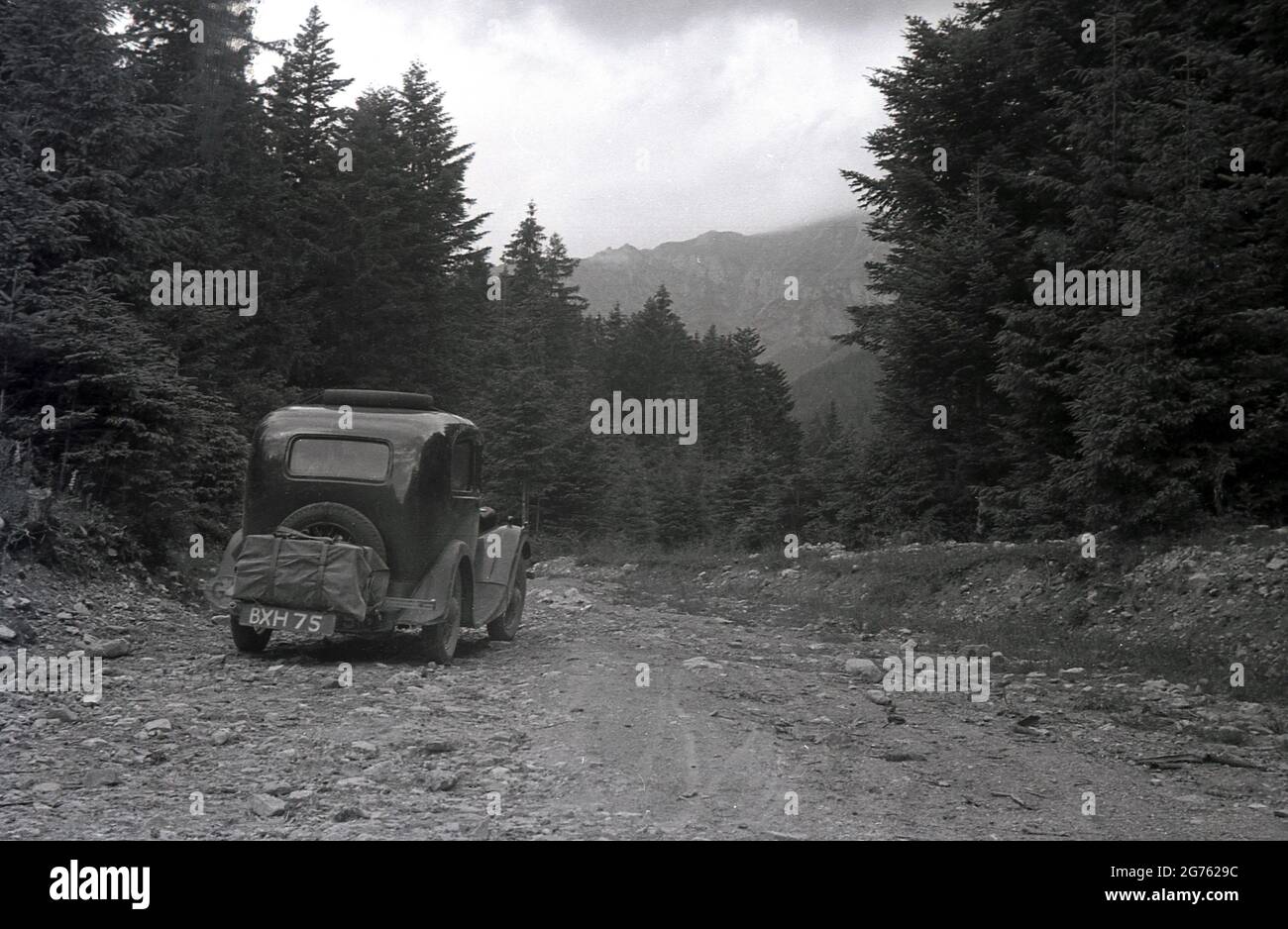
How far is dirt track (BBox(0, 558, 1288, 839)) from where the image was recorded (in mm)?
4828

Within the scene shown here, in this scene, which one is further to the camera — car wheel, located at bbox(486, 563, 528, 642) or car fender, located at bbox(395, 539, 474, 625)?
car wheel, located at bbox(486, 563, 528, 642)

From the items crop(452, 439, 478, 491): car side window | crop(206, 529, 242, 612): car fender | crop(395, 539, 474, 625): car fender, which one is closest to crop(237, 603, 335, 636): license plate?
crop(206, 529, 242, 612): car fender

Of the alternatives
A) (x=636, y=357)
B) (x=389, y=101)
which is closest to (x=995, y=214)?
(x=389, y=101)

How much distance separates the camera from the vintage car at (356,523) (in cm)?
845

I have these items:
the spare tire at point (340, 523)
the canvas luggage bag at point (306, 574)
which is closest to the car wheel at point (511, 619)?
the spare tire at point (340, 523)

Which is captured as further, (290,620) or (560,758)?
(290,620)

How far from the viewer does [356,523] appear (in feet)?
29.2

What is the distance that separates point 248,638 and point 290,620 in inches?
35.7

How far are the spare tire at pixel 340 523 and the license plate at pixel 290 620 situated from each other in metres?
0.77

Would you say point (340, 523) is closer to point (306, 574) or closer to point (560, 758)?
point (306, 574)

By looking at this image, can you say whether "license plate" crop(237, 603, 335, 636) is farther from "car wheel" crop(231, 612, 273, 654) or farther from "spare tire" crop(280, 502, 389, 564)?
"spare tire" crop(280, 502, 389, 564)

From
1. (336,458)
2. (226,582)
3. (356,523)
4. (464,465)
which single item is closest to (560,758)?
(356,523)

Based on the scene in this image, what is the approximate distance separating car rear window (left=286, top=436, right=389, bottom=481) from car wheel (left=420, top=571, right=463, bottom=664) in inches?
53.9

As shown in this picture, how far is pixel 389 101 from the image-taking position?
41.6 meters
